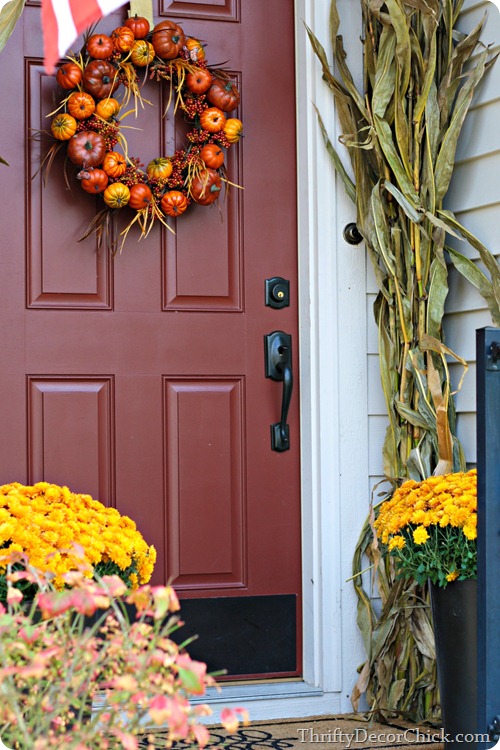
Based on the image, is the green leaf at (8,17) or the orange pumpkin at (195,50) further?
the orange pumpkin at (195,50)

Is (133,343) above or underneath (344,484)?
above

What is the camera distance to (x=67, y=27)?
1647mm

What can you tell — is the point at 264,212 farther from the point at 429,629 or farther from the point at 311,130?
the point at 429,629

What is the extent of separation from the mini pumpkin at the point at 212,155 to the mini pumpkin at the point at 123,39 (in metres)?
0.34

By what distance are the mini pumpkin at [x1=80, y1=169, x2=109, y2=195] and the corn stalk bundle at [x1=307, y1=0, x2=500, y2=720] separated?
674mm

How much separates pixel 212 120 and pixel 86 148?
38cm

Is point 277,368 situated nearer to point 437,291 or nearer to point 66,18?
point 437,291

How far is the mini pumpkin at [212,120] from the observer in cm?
267

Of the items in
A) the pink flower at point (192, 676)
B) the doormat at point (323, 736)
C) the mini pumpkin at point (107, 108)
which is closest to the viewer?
the pink flower at point (192, 676)

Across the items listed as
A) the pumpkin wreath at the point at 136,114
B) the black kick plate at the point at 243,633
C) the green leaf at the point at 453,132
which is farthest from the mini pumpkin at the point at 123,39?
the black kick plate at the point at 243,633

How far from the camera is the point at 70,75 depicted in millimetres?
2566

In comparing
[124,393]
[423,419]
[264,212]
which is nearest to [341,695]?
[423,419]

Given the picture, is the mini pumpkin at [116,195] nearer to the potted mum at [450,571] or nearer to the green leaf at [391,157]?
the green leaf at [391,157]

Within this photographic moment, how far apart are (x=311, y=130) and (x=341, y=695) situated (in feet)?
5.44
